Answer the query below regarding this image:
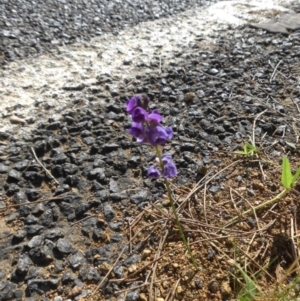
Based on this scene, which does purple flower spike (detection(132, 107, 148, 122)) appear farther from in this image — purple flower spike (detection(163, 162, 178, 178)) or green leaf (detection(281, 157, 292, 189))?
green leaf (detection(281, 157, 292, 189))

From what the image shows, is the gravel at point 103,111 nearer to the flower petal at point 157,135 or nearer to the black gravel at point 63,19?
the black gravel at point 63,19

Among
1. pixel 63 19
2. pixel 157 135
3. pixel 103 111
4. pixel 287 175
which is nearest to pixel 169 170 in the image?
pixel 157 135

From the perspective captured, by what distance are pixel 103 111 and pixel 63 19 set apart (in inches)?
44.6

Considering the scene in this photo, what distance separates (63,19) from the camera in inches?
118

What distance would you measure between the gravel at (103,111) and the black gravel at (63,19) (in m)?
0.01

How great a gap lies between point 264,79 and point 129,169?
1.04 metres

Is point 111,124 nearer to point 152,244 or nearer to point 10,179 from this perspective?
point 10,179

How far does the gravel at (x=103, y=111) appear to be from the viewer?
1.52 meters

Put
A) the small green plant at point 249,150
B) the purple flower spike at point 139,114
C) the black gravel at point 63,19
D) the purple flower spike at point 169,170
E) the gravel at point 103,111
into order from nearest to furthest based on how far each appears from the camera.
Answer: the purple flower spike at point 139,114
the purple flower spike at point 169,170
the gravel at point 103,111
the small green plant at point 249,150
the black gravel at point 63,19

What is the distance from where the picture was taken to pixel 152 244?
1539mm

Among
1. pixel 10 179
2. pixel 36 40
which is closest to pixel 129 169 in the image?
pixel 10 179

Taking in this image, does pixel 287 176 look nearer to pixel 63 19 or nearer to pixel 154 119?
pixel 154 119

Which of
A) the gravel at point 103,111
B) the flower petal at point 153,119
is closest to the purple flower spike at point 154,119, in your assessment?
the flower petal at point 153,119

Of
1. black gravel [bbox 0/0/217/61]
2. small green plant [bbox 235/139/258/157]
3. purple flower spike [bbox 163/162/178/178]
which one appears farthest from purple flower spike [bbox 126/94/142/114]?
black gravel [bbox 0/0/217/61]
